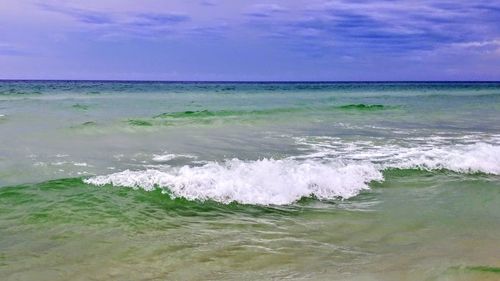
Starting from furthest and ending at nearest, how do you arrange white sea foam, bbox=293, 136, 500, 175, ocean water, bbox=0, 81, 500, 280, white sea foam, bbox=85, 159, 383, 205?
white sea foam, bbox=293, 136, 500, 175 → white sea foam, bbox=85, 159, 383, 205 → ocean water, bbox=0, 81, 500, 280

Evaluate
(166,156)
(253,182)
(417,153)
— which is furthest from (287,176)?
(417,153)

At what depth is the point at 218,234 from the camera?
5668mm

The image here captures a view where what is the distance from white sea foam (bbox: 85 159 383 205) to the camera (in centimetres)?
729

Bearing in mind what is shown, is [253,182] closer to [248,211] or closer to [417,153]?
[248,211]

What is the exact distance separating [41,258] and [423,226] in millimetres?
4287

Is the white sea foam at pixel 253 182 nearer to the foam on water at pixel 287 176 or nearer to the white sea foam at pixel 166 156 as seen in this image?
the foam on water at pixel 287 176

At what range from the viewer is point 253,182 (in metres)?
7.64

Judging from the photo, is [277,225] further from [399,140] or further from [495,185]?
[399,140]

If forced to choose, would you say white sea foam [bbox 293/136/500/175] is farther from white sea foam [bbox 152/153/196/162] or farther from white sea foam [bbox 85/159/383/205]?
white sea foam [bbox 152/153/196/162]

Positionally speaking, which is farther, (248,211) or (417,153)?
(417,153)

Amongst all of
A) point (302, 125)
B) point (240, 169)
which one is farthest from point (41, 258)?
point (302, 125)

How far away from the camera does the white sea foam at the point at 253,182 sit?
7285 millimetres

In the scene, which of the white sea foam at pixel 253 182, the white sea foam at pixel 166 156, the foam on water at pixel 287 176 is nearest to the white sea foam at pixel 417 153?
the foam on water at pixel 287 176

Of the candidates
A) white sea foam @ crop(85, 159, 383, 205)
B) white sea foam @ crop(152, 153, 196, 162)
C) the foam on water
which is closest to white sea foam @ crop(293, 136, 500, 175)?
the foam on water
